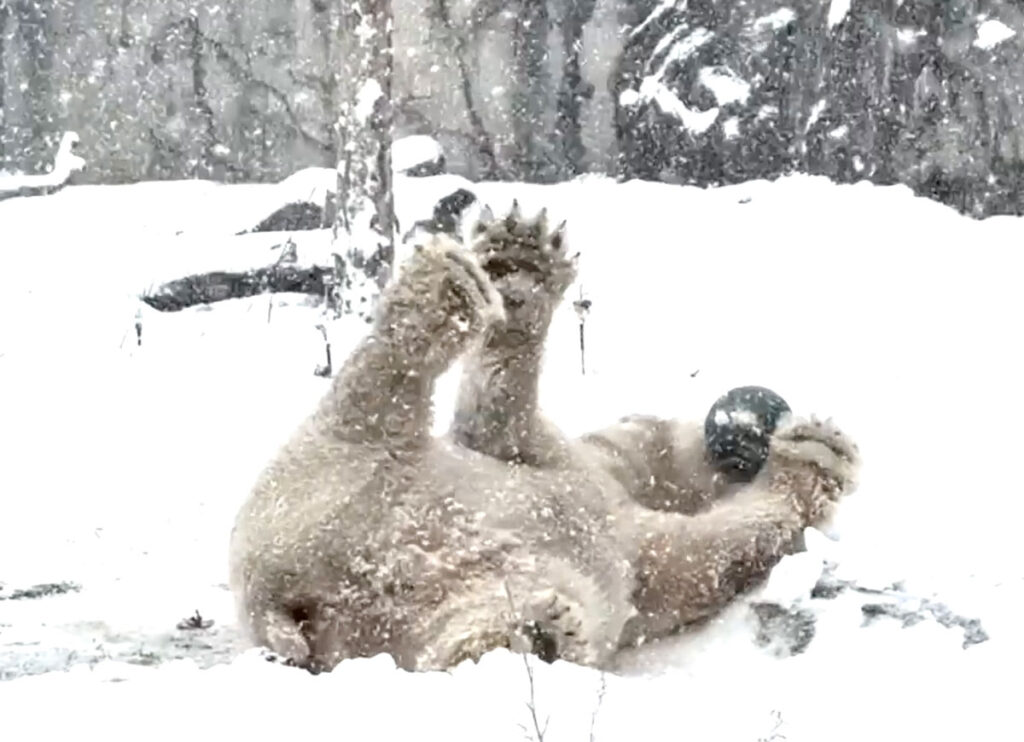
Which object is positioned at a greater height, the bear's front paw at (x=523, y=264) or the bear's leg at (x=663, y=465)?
the bear's front paw at (x=523, y=264)

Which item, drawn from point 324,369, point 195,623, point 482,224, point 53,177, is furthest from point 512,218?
point 53,177

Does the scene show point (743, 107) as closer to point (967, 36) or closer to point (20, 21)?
point (967, 36)

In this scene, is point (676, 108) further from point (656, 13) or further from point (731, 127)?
point (656, 13)

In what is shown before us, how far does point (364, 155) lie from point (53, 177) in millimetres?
6765

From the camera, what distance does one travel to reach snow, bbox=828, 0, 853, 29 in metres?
12.3

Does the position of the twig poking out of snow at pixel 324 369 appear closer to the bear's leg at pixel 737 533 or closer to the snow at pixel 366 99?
the snow at pixel 366 99

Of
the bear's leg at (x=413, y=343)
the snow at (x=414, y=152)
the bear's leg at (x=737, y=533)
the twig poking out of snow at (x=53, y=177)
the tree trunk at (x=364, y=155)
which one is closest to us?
the bear's leg at (x=413, y=343)

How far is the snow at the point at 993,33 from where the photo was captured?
38.2 feet

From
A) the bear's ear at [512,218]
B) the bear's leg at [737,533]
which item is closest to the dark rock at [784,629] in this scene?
the bear's leg at [737,533]

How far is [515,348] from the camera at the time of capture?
3.32 m

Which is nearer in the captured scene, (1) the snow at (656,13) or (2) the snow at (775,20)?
(2) the snow at (775,20)

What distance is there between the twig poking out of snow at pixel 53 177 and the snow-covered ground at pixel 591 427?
0.38 meters

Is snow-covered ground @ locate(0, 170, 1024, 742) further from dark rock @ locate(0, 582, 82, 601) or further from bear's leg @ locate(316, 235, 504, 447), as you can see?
bear's leg @ locate(316, 235, 504, 447)

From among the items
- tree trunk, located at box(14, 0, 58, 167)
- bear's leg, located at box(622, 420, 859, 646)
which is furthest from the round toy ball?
tree trunk, located at box(14, 0, 58, 167)
